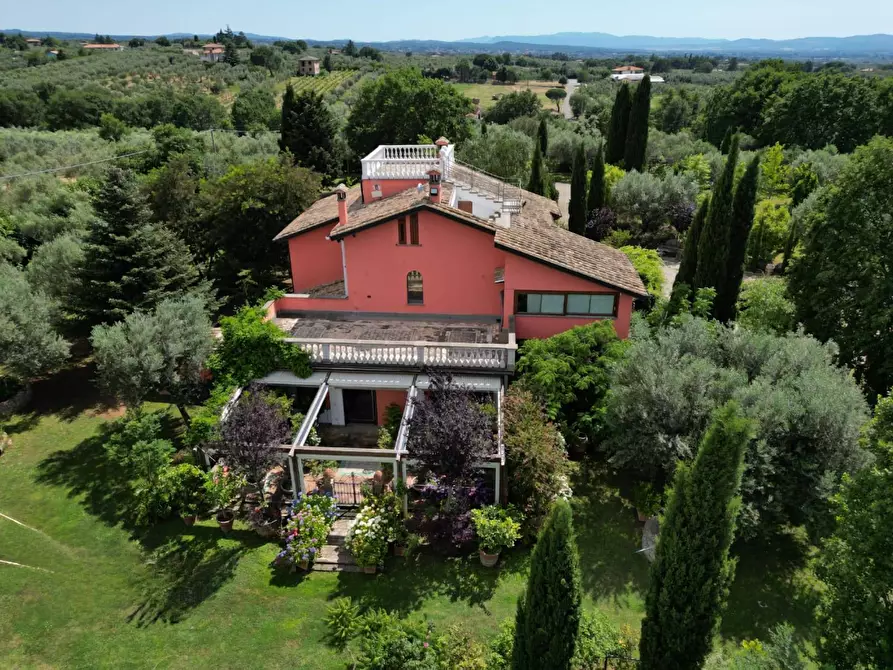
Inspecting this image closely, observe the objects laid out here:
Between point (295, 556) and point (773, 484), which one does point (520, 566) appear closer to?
point (295, 556)

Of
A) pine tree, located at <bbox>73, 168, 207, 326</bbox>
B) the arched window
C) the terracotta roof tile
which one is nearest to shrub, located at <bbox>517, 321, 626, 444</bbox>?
the arched window

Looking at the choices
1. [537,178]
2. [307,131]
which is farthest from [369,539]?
[307,131]

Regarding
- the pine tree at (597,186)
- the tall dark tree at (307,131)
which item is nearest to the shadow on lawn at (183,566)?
the pine tree at (597,186)

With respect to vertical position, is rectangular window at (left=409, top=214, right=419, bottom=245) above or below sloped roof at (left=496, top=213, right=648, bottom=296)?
above

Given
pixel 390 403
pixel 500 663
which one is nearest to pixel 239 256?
pixel 390 403

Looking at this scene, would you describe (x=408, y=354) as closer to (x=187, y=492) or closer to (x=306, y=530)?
(x=306, y=530)

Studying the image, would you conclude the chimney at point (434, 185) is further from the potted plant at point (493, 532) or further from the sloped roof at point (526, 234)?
the potted plant at point (493, 532)

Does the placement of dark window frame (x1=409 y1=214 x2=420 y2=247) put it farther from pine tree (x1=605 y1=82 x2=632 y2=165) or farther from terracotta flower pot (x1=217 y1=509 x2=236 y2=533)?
pine tree (x1=605 y1=82 x2=632 y2=165)
